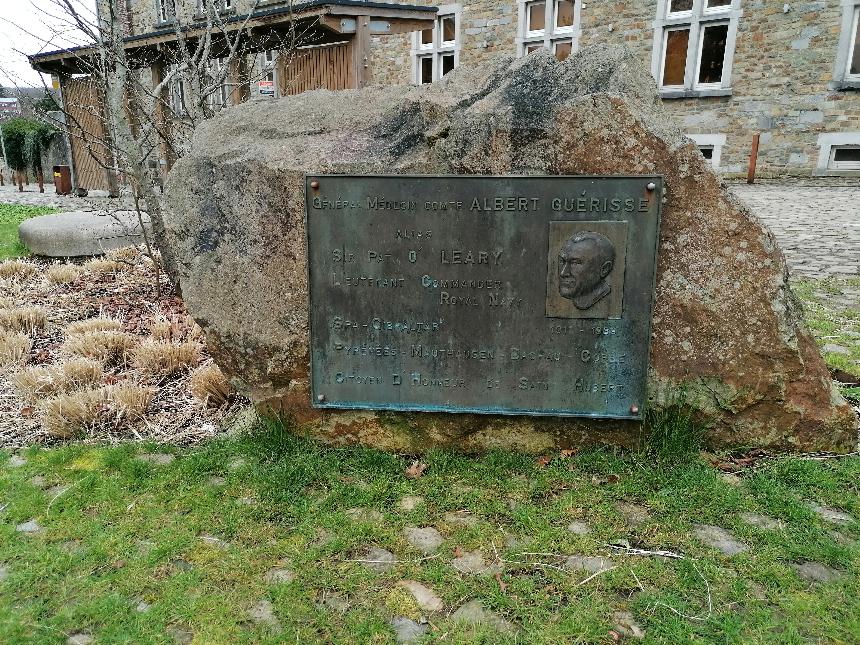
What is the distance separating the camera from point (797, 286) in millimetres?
6121

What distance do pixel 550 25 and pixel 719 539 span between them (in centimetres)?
1625

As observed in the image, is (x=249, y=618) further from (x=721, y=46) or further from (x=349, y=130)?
(x=721, y=46)

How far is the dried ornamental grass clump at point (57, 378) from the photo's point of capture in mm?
3848

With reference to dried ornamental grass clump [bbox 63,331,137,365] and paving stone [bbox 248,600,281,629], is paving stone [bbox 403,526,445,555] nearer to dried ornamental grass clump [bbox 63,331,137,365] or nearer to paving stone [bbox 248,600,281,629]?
paving stone [bbox 248,600,281,629]

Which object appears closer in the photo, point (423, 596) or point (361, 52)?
point (423, 596)

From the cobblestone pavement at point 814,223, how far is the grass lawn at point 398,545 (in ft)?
9.47

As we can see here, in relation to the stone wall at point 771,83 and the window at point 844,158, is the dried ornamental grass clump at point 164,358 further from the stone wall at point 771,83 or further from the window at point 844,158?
the window at point 844,158

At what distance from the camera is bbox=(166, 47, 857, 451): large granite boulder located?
273 centimetres

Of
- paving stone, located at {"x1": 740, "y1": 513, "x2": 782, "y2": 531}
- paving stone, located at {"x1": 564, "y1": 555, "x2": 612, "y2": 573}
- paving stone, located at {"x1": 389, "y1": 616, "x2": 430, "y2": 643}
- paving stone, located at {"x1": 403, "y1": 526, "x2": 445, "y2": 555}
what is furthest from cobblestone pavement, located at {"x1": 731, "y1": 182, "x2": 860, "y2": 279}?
paving stone, located at {"x1": 389, "y1": 616, "x2": 430, "y2": 643}

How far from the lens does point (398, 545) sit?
7.91ft

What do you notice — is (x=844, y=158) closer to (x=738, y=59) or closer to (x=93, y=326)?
(x=738, y=59)

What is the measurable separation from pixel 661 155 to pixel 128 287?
5472 millimetres

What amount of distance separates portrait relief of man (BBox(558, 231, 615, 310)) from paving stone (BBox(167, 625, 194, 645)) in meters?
1.90

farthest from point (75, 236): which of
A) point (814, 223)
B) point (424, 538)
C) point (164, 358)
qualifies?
point (814, 223)
